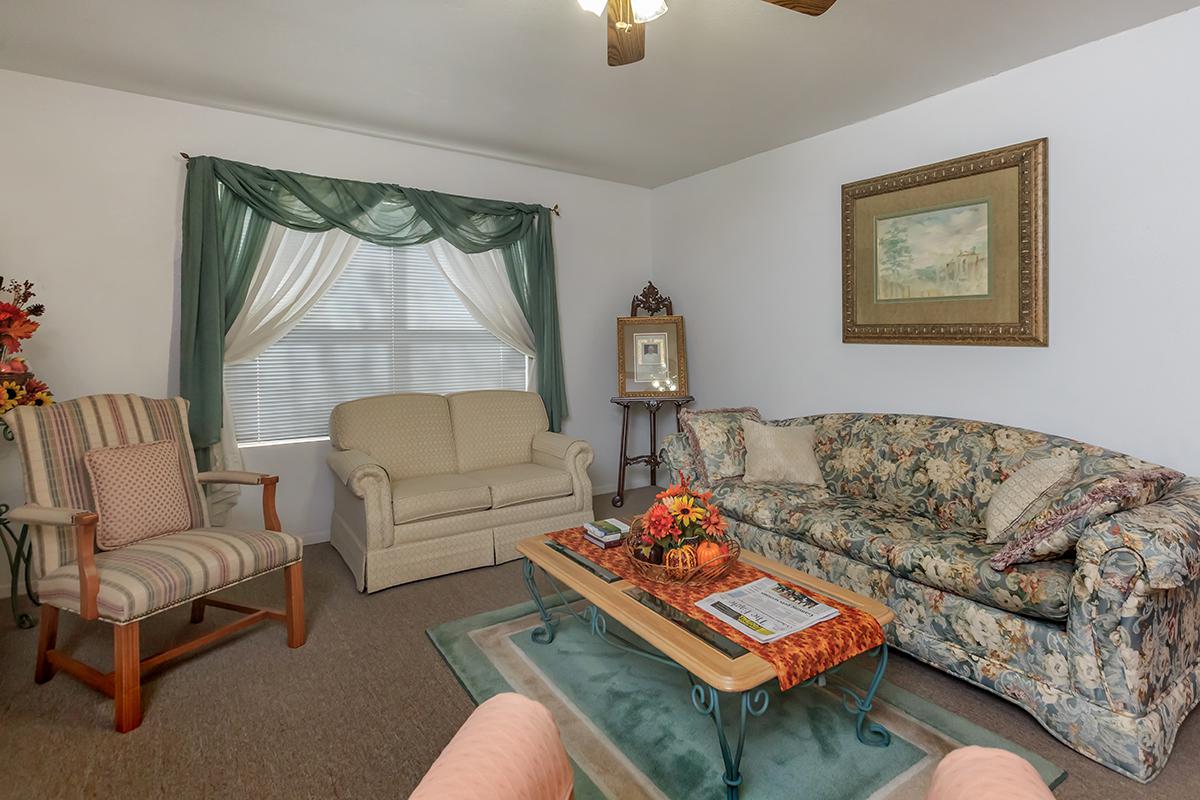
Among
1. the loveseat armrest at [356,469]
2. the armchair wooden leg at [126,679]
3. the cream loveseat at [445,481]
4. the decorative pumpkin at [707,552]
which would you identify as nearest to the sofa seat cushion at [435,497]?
the cream loveseat at [445,481]

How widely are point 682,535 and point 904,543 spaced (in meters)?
1.01

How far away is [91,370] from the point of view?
3.40 meters

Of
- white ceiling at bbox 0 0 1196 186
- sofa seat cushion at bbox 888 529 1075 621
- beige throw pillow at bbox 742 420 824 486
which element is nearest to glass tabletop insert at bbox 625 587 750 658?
sofa seat cushion at bbox 888 529 1075 621

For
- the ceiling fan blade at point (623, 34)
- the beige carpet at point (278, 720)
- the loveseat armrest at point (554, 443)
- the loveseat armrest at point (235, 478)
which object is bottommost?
the beige carpet at point (278, 720)

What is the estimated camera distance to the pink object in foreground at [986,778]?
0.80 meters

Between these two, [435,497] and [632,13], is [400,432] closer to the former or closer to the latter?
[435,497]

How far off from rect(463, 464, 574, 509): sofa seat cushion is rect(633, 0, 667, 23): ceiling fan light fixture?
253 cm

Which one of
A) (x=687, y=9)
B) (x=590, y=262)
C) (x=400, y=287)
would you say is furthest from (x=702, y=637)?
(x=590, y=262)

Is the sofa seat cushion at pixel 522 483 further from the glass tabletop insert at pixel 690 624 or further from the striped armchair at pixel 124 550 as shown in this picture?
the glass tabletop insert at pixel 690 624

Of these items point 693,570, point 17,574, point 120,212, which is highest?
point 120,212

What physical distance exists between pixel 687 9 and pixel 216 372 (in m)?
3.12

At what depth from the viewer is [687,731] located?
6.79 ft

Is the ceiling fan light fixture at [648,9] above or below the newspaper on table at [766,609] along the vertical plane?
above

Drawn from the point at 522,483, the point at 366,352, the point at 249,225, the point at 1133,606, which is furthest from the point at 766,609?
the point at 249,225
